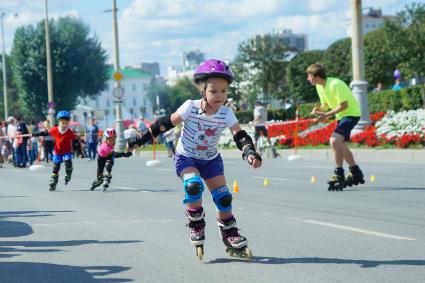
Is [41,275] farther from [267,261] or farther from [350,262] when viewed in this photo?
[350,262]

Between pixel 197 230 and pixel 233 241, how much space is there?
0.97 feet

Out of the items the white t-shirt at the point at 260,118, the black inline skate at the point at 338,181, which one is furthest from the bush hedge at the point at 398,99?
the black inline skate at the point at 338,181

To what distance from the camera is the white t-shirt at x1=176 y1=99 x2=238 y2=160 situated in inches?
256

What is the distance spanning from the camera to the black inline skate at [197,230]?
641 centimetres

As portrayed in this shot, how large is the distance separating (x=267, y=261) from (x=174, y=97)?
162969 millimetres

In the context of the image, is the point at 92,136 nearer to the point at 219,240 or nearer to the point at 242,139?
the point at 219,240

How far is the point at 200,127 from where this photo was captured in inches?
258

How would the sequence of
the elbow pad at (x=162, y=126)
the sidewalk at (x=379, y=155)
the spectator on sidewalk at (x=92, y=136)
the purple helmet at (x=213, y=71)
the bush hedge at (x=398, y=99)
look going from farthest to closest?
the spectator on sidewalk at (x=92, y=136)
the bush hedge at (x=398, y=99)
the sidewalk at (x=379, y=155)
the elbow pad at (x=162, y=126)
the purple helmet at (x=213, y=71)

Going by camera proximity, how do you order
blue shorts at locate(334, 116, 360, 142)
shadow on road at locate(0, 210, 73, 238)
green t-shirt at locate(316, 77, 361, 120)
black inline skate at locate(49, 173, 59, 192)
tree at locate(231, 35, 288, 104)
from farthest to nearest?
1. tree at locate(231, 35, 288, 104)
2. black inline skate at locate(49, 173, 59, 192)
3. blue shorts at locate(334, 116, 360, 142)
4. green t-shirt at locate(316, 77, 361, 120)
5. shadow on road at locate(0, 210, 73, 238)

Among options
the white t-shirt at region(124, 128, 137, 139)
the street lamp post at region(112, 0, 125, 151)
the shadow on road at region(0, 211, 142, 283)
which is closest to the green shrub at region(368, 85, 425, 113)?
the white t-shirt at region(124, 128, 137, 139)

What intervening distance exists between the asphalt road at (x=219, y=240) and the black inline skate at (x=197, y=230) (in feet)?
0.35

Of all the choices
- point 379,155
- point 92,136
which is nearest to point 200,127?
point 379,155

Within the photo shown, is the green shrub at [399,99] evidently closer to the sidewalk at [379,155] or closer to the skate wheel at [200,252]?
the sidewalk at [379,155]

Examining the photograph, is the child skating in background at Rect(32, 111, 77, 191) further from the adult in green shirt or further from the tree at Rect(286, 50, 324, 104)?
the tree at Rect(286, 50, 324, 104)
